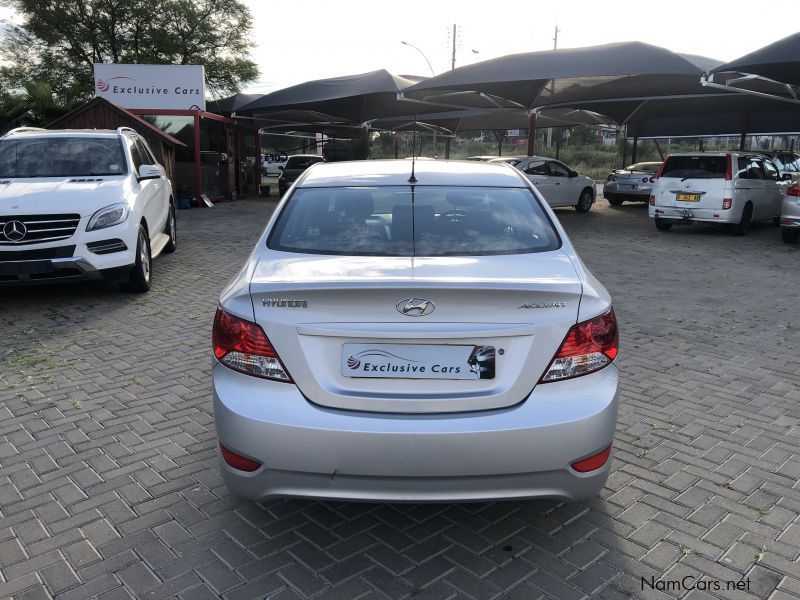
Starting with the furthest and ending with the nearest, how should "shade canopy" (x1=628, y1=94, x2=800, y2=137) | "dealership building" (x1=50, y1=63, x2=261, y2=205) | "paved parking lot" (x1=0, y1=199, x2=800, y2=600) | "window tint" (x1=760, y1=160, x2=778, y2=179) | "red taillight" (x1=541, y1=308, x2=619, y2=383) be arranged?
"shade canopy" (x1=628, y1=94, x2=800, y2=137) < "dealership building" (x1=50, y1=63, x2=261, y2=205) < "window tint" (x1=760, y1=160, x2=778, y2=179) < "paved parking lot" (x1=0, y1=199, x2=800, y2=600) < "red taillight" (x1=541, y1=308, x2=619, y2=383)

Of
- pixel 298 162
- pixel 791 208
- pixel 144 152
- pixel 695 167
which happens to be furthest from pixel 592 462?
pixel 298 162

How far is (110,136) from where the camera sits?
846 cm

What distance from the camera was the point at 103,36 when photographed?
32.0 meters

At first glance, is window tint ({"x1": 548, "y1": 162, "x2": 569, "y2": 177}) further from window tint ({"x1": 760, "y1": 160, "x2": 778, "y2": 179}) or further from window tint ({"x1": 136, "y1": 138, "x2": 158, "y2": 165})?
window tint ({"x1": 136, "y1": 138, "x2": 158, "y2": 165})

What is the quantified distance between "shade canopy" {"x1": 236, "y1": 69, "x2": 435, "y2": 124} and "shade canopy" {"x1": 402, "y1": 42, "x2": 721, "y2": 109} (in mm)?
1134

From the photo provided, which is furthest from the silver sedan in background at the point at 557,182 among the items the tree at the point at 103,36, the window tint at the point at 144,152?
the tree at the point at 103,36

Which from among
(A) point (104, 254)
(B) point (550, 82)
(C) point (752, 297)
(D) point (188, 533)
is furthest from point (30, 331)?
(B) point (550, 82)

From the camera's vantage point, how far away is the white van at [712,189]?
43.4 ft

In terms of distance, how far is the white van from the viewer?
13.2 meters

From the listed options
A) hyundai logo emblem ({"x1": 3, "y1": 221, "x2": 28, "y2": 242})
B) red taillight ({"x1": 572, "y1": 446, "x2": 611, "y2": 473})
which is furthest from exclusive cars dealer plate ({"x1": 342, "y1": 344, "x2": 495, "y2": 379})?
hyundai logo emblem ({"x1": 3, "y1": 221, "x2": 28, "y2": 242})

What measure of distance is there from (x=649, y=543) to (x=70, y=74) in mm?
36175

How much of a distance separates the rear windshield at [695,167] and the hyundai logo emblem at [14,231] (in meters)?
11.8

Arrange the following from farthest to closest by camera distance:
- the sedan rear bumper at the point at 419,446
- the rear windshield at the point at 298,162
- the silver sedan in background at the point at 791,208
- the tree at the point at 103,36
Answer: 1. the tree at the point at 103,36
2. the rear windshield at the point at 298,162
3. the silver sedan in background at the point at 791,208
4. the sedan rear bumper at the point at 419,446

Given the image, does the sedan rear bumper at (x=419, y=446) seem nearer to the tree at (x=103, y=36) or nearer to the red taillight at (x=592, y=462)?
the red taillight at (x=592, y=462)
